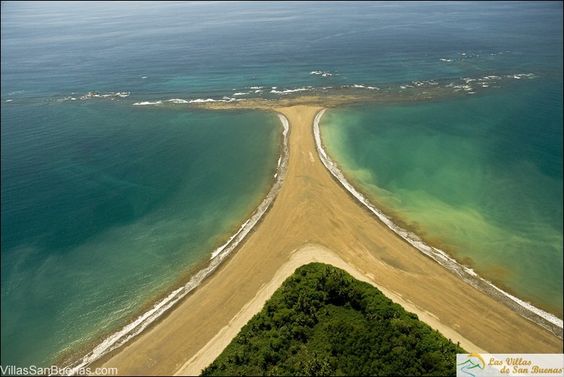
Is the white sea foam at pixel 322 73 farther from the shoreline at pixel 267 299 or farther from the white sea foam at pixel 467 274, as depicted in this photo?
A: the shoreline at pixel 267 299

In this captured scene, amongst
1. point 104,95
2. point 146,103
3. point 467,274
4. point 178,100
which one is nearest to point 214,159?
point 178,100

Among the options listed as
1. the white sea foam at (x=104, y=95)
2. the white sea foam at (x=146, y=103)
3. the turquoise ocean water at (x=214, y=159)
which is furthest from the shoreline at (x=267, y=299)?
the white sea foam at (x=104, y=95)

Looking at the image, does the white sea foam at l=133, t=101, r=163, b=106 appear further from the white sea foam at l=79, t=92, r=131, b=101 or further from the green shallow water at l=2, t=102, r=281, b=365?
the white sea foam at l=79, t=92, r=131, b=101

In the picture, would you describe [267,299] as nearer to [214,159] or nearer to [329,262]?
[329,262]

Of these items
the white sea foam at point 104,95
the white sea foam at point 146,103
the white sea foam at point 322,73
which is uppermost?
the white sea foam at point 322,73

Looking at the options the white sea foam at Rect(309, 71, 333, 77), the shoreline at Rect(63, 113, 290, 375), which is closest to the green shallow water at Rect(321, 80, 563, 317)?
the shoreline at Rect(63, 113, 290, 375)

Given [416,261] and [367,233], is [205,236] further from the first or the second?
[416,261]
